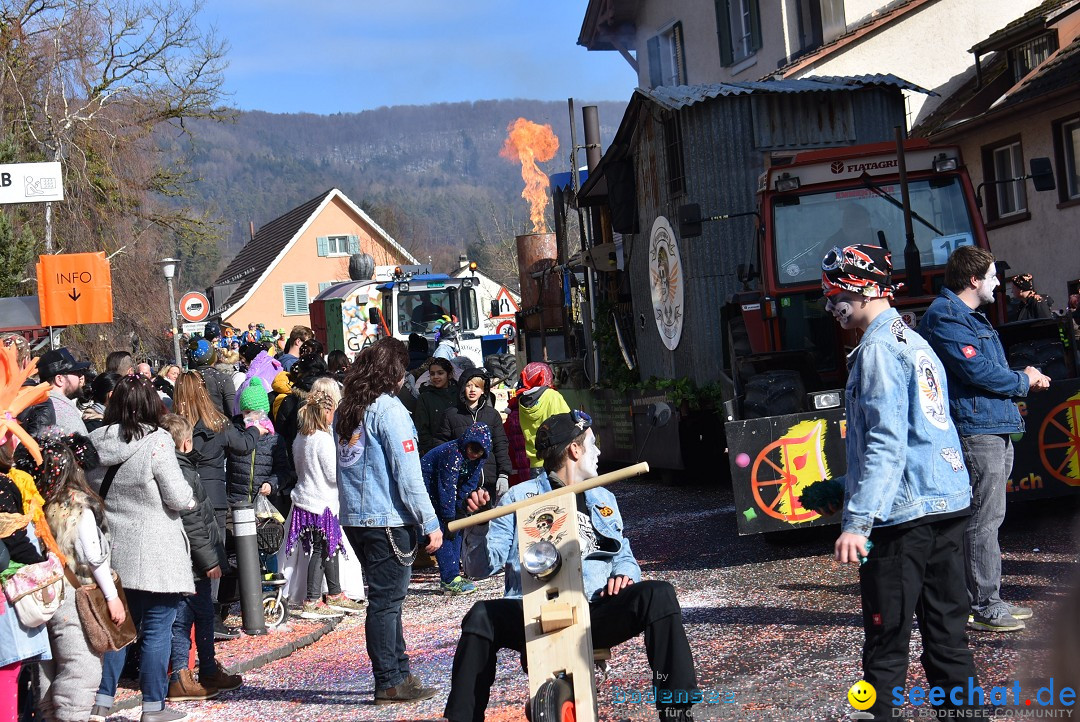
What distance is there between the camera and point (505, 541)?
515 centimetres

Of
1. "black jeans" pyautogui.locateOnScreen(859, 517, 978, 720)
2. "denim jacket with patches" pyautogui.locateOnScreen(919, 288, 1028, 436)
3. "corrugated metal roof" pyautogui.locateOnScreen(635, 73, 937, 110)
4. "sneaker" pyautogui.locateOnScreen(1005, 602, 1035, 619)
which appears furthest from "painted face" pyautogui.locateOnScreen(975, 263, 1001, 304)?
"corrugated metal roof" pyautogui.locateOnScreen(635, 73, 937, 110)

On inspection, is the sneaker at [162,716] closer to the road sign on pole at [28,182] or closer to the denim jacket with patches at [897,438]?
the denim jacket with patches at [897,438]

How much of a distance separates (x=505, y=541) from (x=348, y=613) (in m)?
4.68

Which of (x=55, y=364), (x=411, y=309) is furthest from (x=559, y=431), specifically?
(x=411, y=309)

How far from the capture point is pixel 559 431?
5.33 meters

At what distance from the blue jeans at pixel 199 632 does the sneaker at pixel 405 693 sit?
4.48ft

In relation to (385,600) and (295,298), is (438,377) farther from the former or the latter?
(295,298)

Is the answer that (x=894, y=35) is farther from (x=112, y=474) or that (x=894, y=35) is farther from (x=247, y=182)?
(x=247, y=182)

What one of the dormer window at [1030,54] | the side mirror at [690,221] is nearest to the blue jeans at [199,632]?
the side mirror at [690,221]

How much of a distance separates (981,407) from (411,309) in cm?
2197

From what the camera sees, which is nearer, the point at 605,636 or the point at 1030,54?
the point at 605,636

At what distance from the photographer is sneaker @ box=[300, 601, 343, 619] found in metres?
9.32

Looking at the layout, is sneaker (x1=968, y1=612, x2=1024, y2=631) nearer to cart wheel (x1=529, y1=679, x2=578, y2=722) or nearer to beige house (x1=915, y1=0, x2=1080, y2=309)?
cart wheel (x1=529, y1=679, x2=578, y2=722)

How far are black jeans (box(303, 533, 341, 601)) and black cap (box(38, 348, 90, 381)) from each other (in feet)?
7.29
